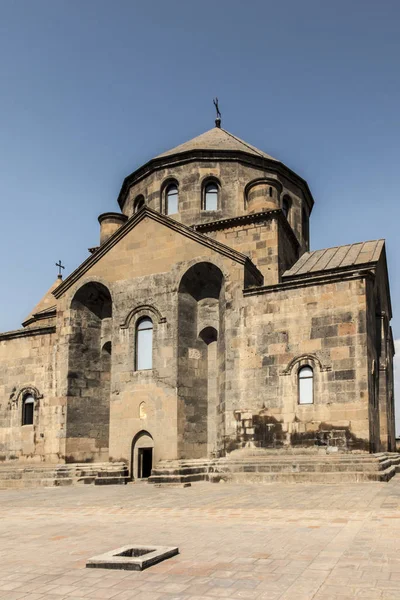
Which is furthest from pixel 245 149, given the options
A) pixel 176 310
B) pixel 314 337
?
pixel 314 337

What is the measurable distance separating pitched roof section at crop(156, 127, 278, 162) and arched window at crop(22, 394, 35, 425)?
11034 millimetres

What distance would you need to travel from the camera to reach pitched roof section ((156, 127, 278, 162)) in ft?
82.9

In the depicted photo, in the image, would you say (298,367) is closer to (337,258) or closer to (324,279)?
(324,279)

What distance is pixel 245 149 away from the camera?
2592cm

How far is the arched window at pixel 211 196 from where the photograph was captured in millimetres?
24594

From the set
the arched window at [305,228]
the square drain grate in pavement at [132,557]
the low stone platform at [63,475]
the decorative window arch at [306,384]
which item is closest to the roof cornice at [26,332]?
the low stone platform at [63,475]

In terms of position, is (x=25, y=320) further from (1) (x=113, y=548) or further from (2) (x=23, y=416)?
(1) (x=113, y=548)

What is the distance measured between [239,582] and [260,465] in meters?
11.4

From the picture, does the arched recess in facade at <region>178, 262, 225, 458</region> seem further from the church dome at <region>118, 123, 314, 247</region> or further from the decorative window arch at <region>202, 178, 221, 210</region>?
the decorative window arch at <region>202, 178, 221, 210</region>

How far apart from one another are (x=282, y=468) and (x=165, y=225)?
28.9ft

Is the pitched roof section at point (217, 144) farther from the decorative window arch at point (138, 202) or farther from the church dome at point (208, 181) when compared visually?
the decorative window arch at point (138, 202)

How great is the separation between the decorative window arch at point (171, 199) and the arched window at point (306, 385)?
1004 cm

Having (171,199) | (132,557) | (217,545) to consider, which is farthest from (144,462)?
(132,557)

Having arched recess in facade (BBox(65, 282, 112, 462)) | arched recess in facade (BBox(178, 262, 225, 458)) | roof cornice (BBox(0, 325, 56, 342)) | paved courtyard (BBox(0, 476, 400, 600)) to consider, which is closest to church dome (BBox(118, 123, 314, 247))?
arched recess in facade (BBox(178, 262, 225, 458))
